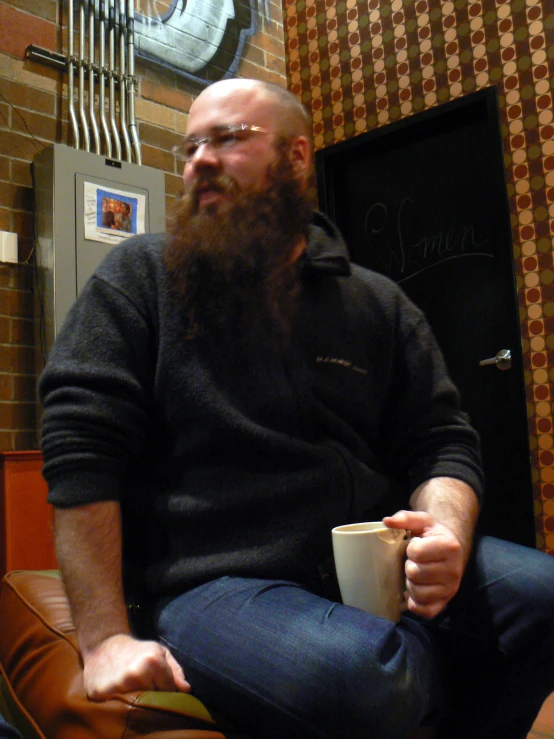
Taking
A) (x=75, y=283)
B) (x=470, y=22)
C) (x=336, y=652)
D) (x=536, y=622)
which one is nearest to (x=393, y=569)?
(x=336, y=652)

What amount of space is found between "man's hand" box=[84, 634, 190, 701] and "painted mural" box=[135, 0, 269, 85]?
116 inches

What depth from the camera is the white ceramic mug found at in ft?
2.84

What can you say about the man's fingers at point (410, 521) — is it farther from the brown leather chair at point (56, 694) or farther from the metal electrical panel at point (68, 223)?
the metal electrical panel at point (68, 223)

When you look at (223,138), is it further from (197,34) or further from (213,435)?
(197,34)

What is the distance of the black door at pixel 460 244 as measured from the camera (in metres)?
2.84

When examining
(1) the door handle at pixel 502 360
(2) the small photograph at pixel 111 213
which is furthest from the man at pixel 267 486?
(1) the door handle at pixel 502 360

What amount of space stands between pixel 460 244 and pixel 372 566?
2464 mm

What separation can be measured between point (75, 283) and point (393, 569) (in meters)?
2.00

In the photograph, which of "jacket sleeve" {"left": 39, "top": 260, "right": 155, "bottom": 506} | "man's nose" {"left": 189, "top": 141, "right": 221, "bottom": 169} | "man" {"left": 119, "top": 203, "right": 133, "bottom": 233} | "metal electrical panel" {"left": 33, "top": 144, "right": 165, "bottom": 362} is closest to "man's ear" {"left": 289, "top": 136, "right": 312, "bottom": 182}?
"man's nose" {"left": 189, "top": 141, "right": 221, "bottom": 169}

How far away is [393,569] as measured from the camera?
89 cm

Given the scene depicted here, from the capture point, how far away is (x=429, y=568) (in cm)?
88

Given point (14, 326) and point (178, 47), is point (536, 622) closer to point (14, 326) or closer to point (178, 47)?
point (14, 326)

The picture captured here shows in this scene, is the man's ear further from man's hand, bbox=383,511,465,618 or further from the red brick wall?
the red brick wall

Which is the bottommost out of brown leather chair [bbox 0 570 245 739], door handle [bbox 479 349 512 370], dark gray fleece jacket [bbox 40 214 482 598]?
brown leather chair [bbox 0 570 245 739]
